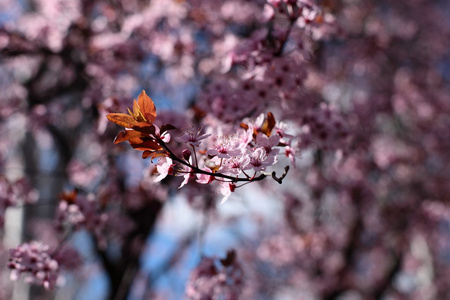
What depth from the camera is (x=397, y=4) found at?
8.22 m

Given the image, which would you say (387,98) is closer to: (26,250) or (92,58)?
(92,58)

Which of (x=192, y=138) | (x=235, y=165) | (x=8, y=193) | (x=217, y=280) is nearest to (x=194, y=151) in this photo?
(x=192, y=138)

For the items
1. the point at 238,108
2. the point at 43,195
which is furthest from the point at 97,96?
the point at 43,195

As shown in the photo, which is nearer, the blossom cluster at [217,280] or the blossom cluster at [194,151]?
the blossom cluster at [194,151]

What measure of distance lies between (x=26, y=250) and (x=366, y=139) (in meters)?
3.68

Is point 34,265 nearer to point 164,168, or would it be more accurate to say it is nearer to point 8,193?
point 8,193

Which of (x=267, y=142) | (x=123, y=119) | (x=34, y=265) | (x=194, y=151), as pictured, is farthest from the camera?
(x=34, y=265)

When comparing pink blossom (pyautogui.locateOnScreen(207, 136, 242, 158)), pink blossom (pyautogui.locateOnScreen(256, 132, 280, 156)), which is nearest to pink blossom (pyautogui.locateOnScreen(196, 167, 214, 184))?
pink blossom (pyautogui.locateOnScreen(207, 136, 242, 158))

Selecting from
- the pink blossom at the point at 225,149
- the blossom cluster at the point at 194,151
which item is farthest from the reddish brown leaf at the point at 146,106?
the pink blossom at the point at 225,149

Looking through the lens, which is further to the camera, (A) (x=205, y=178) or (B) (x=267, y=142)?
(B) (x=267, y=142)

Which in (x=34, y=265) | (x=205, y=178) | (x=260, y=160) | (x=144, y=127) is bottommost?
(x=34, y=265)

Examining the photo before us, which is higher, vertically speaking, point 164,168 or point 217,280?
point 164,168

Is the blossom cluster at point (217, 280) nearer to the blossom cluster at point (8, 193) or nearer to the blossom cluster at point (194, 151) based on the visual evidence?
the blossom cluster at point (194, 151)

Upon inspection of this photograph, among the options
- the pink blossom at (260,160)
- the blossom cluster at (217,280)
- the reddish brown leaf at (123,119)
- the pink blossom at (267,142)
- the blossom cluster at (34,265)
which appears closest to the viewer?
the reddish brown leaf at (123,119)
